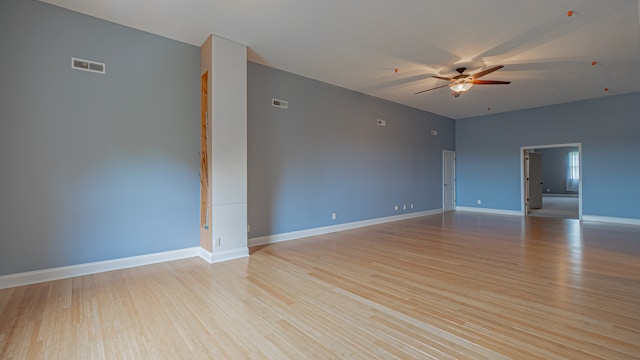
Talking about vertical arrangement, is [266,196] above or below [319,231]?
above

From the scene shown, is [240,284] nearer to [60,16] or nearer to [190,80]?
[190,80]

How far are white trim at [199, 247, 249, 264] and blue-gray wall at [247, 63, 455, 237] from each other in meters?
0.67

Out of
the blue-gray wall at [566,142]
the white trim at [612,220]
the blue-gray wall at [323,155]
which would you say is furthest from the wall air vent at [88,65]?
the white trim at [612,220]

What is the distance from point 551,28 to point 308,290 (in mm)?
4691

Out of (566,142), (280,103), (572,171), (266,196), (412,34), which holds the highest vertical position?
(412,34)

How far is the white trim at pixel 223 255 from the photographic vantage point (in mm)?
4184

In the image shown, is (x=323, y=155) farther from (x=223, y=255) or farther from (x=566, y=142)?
(x=566, y=142)

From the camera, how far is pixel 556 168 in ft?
53.4

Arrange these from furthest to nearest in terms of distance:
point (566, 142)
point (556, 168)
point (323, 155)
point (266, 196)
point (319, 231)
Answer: point (556, 168) → point (566, 142) → point (323, 155) → point (319, 231) → point (266, 196)

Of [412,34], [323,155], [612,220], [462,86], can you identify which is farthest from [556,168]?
[412,34]

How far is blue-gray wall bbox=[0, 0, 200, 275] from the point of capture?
3293 millimetres

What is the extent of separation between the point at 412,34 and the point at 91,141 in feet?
15.0

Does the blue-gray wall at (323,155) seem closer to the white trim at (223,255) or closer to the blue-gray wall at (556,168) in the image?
the white trim at (223,255)

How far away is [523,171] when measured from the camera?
8.82m
